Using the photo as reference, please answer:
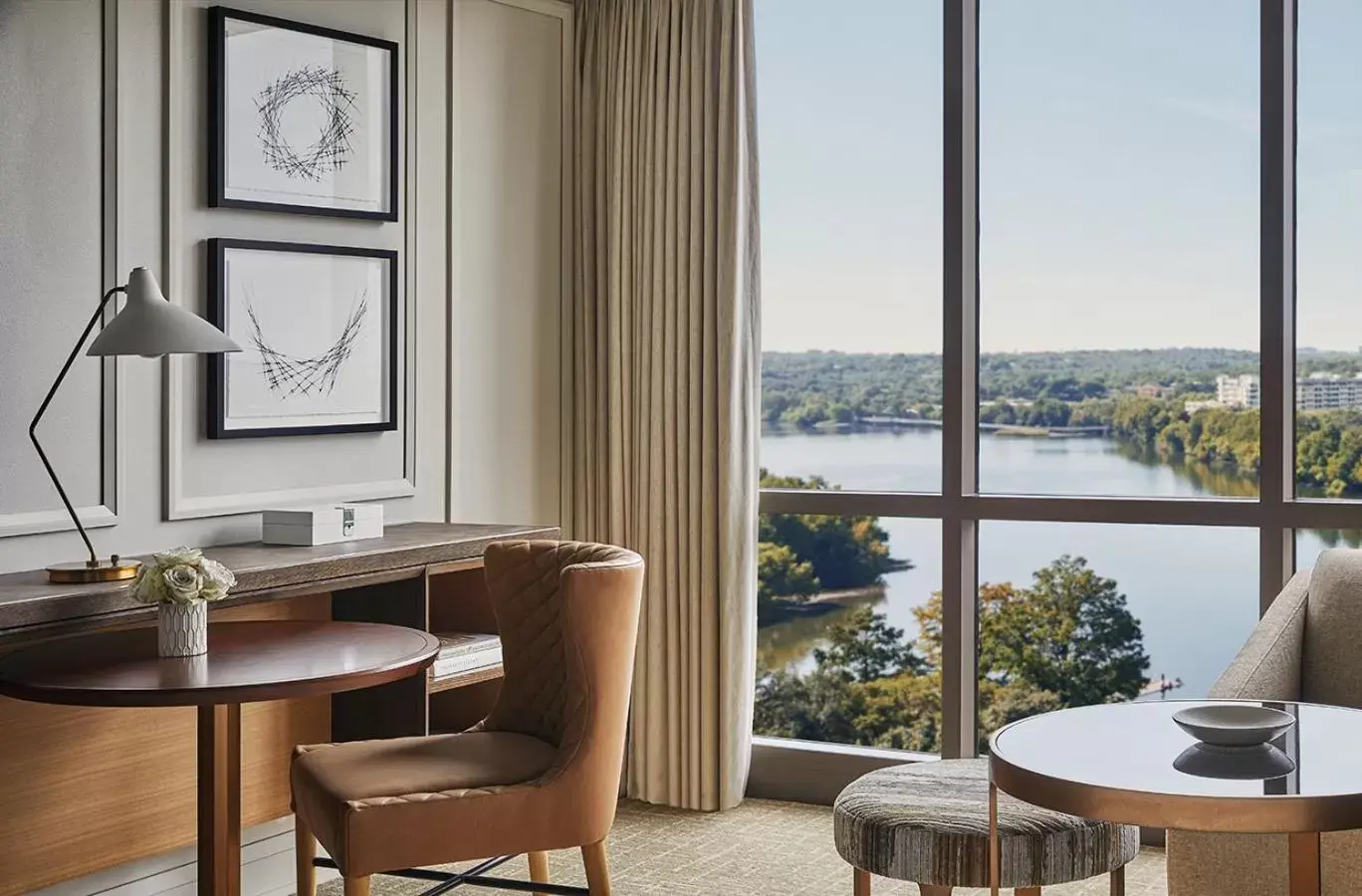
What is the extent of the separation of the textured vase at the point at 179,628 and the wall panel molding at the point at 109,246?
548 millimetres

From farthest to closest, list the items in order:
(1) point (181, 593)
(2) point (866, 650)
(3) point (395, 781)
Answer: (2) point (866, 650), (3) point (395, 781), (1) point (181, 593)

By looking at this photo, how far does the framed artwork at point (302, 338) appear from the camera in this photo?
3.43m

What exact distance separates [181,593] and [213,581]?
60 mm

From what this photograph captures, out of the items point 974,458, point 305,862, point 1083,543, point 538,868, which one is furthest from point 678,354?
point 305,862

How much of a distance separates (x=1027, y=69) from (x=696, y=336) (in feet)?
4.05

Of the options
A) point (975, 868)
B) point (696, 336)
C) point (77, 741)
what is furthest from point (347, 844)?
point (696, 336)

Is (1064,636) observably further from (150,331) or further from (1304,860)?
(150,331)

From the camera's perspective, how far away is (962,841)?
2543 millimetres

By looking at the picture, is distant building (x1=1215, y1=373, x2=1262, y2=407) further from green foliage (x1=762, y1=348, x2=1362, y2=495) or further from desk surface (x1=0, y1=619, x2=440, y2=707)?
desk surface (x1=0, y1=619, x2=440, y2=707)

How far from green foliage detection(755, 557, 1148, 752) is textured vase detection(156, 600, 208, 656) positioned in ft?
7.47

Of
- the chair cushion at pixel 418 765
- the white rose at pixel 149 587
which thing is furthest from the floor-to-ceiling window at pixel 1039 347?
the white rose at pixel 149 587

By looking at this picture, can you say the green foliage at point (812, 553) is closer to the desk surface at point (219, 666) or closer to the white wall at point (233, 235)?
the white wall at point (233, 235)

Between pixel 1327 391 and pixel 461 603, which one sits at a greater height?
pixel 1327 391

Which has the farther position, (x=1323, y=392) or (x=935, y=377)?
(x=935, y=377)
